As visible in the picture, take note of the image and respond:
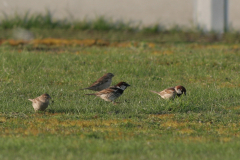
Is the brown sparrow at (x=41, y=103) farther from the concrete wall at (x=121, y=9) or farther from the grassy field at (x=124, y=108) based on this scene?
the concrete wall at (x=121, y=9)

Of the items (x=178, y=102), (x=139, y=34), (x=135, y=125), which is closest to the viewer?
(x=135, y=125)

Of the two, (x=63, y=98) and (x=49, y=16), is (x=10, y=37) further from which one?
(x=63, y=98)

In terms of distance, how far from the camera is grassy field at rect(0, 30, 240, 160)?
851 cm

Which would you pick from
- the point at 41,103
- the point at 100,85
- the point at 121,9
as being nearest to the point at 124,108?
the point at 41,103

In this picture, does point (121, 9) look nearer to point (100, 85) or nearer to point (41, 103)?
point (100, 85)

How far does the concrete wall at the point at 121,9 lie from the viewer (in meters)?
29.1

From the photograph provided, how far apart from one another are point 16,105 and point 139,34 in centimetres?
1691

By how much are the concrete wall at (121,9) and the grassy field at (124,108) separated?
18.0 feet

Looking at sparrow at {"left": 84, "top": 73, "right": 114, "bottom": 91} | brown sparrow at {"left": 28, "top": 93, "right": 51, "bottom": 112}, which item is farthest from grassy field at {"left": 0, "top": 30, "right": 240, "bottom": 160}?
sparrow at {"left": 84, "top": 73, "right": 114, "bottom": 91}

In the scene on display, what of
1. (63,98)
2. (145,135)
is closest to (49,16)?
(63,98)

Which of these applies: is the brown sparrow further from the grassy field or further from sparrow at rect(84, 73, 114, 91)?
sparrow at rect(84, 73, 114, 91)

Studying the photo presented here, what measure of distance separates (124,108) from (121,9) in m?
17.2

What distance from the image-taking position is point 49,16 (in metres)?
29.5

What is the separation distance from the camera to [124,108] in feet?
41.7
